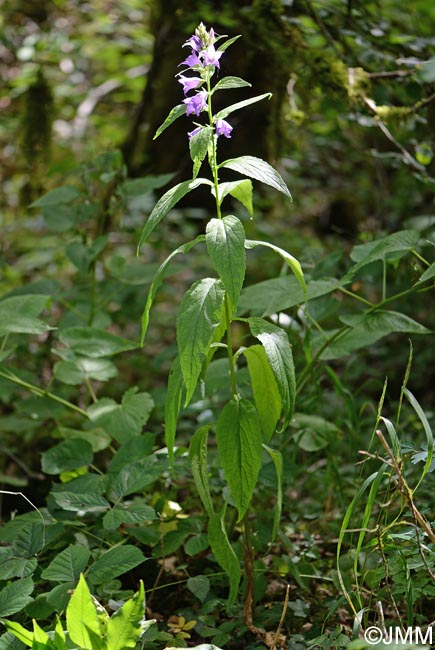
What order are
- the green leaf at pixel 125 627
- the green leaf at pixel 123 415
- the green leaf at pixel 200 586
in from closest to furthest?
the green leaf at pixel 125 627 → the green leaf at pixel 200 586 → the green leaf at pixel 123 415

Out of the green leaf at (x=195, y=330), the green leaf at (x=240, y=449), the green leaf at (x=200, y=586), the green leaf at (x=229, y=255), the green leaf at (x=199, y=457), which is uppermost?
the green leaf at (x=229, y=255)

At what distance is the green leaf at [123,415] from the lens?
1.75m

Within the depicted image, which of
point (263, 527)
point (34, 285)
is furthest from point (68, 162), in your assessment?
point (263, 527)

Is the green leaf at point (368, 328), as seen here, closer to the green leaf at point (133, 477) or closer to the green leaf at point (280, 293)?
the green leaf at point (280, 293)

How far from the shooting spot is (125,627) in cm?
111

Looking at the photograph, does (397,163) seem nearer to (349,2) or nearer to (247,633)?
(349,2)

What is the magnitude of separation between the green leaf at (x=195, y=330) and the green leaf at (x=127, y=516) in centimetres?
40

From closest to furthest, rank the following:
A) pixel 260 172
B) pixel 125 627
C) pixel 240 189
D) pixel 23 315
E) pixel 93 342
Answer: pixel 125 627 < pixel 260 172 < pixel 240 189 < pixel 23 315 < pixel 93 342

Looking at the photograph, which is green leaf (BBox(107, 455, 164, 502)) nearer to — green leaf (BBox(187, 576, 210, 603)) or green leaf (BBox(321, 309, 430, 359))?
green leaf (BBox(187, 576, 210, 603))

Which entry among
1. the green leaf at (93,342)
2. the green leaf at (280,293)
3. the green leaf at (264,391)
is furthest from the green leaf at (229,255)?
the green leaf at (93,342)

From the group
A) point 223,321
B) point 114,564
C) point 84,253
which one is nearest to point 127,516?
point 114,564

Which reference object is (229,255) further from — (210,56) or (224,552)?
(224,552)

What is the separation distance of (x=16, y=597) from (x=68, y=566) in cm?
12

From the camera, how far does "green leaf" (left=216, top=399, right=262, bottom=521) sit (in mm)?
1271
